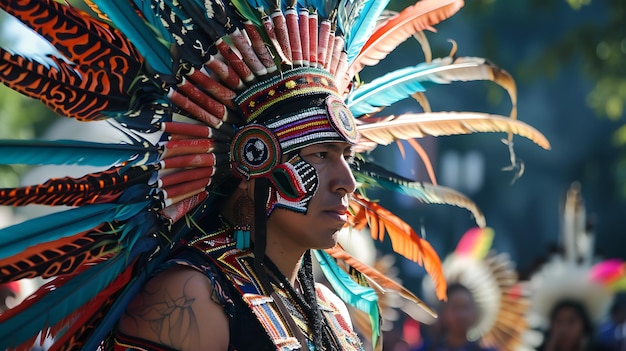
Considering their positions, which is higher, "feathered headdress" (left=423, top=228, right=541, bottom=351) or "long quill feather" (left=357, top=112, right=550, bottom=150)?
"long quill feather" (left=357, top=112, right=550, bottom=150)

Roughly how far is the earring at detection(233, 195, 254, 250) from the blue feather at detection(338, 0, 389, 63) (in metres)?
0.75

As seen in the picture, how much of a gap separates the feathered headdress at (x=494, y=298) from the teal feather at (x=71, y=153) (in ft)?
18.2

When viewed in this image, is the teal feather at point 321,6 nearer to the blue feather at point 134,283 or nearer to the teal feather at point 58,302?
the blue feather at point 134,283

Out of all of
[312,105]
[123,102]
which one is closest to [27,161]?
[123,102]

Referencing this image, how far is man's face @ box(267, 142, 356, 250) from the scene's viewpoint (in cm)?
321

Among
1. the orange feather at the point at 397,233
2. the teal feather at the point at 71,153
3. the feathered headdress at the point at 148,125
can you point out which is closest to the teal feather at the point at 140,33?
the feathered headdress at the point at 148,125

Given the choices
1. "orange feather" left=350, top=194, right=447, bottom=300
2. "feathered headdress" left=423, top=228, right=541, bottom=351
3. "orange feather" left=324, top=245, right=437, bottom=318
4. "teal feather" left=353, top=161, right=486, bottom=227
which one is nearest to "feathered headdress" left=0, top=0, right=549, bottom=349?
"teal feather" left=353, top=161, right=486, bottom=227

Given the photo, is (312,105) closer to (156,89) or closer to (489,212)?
(156,89)

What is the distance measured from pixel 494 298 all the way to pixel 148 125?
18.7 feet

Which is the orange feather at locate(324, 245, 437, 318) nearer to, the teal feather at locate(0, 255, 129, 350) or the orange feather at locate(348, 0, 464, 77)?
the orange feather at locate(348, 0, 464, 77)

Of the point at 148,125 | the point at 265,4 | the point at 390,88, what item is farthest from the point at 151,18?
the point at 390,88

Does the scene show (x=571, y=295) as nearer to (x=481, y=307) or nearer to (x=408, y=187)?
(x=481, y=307)

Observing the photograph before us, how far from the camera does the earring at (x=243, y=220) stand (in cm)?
327

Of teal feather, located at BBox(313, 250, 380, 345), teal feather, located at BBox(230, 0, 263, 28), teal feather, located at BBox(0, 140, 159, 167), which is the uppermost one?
teal feather, located at BBox(230, 0, 263, 28)
